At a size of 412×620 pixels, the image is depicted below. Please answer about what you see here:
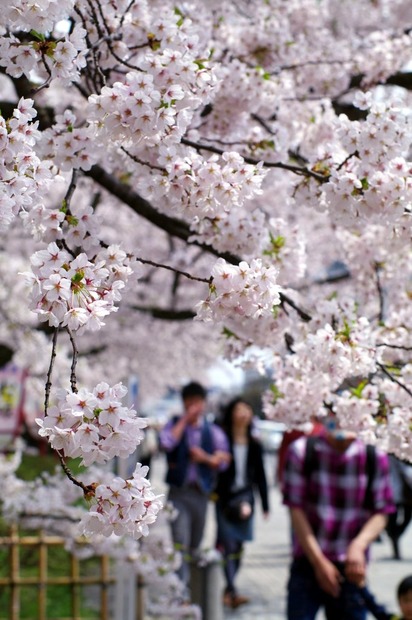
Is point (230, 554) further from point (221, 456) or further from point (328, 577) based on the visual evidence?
point (328, 577)

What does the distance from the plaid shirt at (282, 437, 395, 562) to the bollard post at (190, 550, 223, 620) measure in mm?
857

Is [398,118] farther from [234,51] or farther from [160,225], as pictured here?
[234,51]

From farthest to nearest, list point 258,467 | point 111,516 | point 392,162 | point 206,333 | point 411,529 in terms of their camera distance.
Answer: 1. point 206,333
2. point 411,529
3. point 258,467
4. point 392,162
5. point 111,516

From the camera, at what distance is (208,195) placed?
2.54 meters

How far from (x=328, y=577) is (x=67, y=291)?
278 centimetres

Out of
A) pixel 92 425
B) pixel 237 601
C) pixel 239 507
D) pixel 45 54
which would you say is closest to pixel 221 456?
pixel 239 507

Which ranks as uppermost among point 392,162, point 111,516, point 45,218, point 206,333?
point 206,333

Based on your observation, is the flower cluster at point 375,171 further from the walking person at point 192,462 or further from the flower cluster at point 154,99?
the walking person at point 192,462

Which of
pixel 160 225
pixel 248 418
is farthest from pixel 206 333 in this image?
pixel 160 225

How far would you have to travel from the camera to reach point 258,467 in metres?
7.96

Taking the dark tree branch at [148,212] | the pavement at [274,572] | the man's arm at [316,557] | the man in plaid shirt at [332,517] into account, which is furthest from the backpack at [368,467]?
the dark tree branch at [148,212]

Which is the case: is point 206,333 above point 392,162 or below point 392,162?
above

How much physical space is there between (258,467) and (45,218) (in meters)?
5.87

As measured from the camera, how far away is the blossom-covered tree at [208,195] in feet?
6.24
